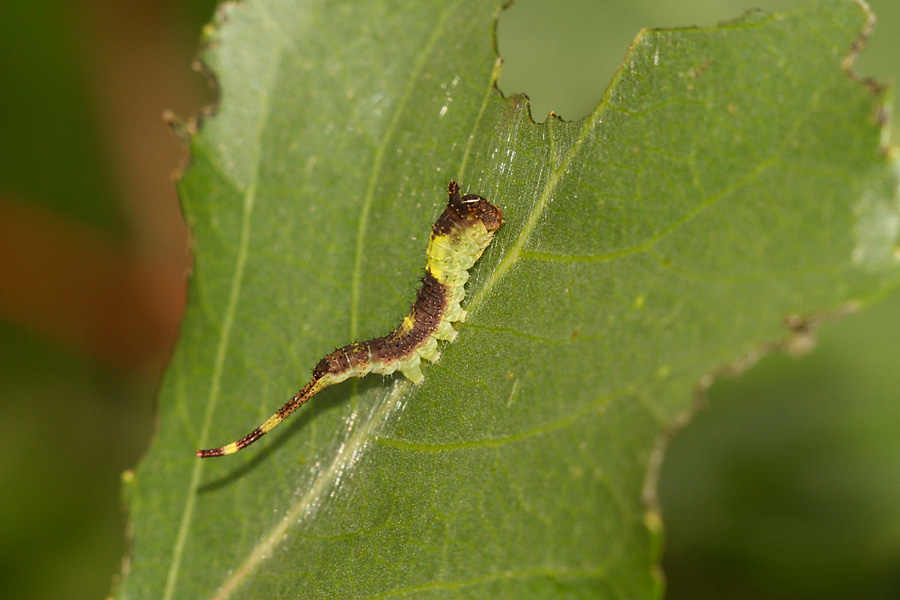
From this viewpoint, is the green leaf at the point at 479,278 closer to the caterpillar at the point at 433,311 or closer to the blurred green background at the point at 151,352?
the caterpillar at the point at 433,311

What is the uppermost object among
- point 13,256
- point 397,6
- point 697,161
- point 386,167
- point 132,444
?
point 13,256

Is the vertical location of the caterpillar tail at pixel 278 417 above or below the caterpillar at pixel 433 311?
below

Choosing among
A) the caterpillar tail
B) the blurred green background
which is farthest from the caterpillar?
the blurred green background

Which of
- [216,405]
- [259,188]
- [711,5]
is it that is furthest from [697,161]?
[711,5]

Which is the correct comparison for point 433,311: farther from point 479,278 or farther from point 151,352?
point 151,352

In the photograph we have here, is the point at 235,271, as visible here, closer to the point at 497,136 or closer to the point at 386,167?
the point at 386,167

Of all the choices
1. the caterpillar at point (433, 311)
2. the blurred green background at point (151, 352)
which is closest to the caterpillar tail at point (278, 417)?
the caterpillar at point (433, 311)
